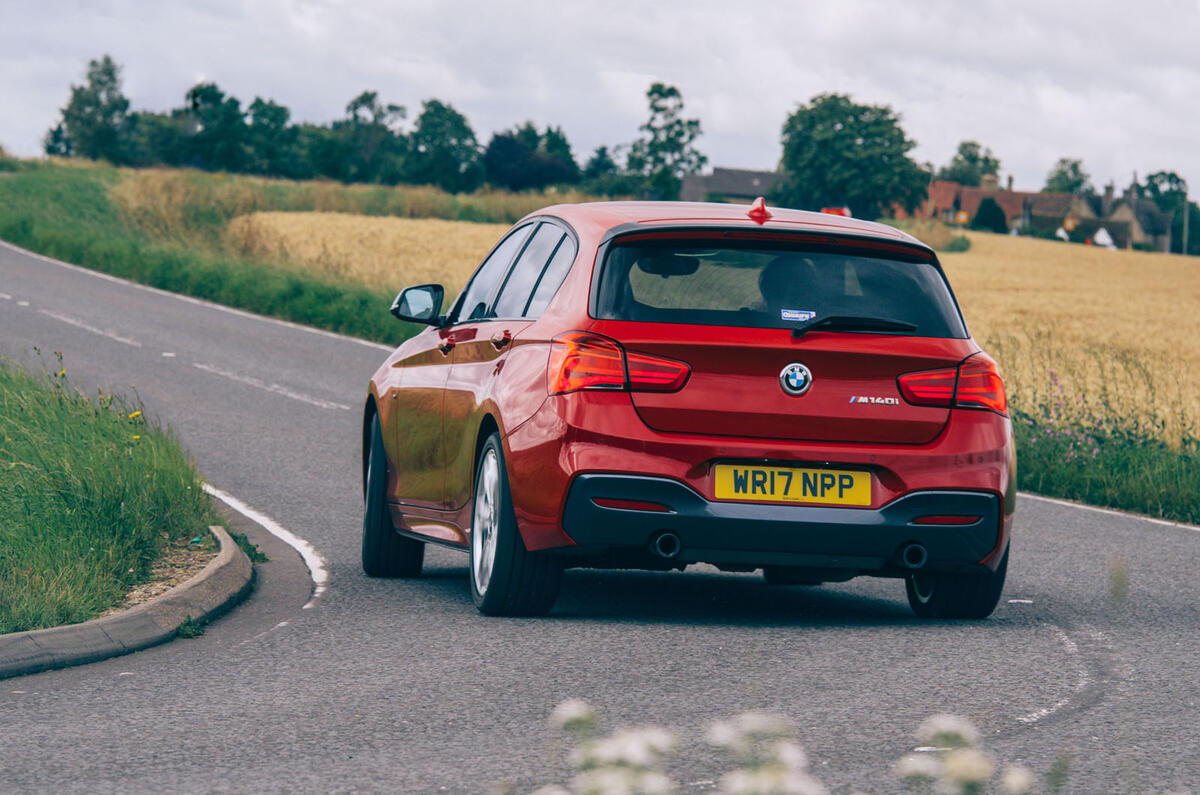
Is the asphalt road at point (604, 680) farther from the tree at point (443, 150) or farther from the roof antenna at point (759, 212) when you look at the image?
the tree at point (443, 150)

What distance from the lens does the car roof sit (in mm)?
6754

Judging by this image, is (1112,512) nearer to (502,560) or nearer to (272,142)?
(502,560)

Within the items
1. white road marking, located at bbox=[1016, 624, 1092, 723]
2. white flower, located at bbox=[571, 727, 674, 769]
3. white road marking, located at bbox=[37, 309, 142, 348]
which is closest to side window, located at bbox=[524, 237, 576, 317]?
white road marking, located at bbox=[1016, 624, 1092, 723]

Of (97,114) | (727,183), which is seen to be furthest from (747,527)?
(727,183)

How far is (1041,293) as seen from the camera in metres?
48.7

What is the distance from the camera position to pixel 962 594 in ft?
23.6

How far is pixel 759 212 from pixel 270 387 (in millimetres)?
11372

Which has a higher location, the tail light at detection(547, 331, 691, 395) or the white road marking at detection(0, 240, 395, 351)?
the tail light at detection(547, 331, 691, 395)

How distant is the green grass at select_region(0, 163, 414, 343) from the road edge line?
1564cm

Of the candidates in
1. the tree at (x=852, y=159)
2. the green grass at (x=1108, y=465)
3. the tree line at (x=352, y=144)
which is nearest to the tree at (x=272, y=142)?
the tree line at (x=352, y=144)

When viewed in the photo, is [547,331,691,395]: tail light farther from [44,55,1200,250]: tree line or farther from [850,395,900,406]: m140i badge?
[44,55,1200,250]: tree line

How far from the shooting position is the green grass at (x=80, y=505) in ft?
22.2

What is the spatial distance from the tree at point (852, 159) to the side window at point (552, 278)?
4121 inches

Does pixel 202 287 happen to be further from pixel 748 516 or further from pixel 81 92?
pixel 81 92
